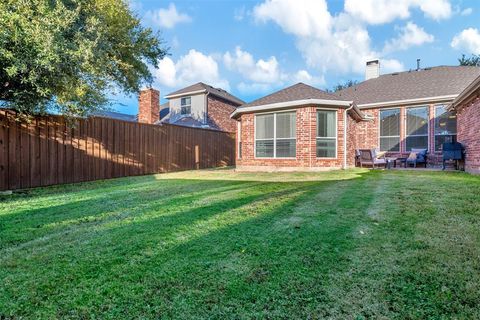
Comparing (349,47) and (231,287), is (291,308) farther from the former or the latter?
(349,47)


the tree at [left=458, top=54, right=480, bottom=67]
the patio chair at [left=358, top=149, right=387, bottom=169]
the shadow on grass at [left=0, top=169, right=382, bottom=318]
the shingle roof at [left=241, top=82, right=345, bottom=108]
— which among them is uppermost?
the tree at [left=458, top=54, right=480, bottom=67]

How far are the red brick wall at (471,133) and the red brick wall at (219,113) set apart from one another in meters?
14.9

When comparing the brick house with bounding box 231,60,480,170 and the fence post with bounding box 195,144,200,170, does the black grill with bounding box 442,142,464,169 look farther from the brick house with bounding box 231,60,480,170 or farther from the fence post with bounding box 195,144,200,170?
the fence post with bounding box 195,144,200,170

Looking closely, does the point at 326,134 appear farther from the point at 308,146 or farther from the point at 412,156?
the point at 412,156

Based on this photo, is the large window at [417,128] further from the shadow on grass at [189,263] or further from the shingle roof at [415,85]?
the shadow on grass at [189,263]

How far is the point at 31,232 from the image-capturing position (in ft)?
11.2

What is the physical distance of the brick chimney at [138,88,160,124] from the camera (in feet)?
48.4

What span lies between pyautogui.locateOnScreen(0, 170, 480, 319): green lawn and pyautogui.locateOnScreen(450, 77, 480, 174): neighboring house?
5.08 metres

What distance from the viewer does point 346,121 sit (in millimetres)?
11008

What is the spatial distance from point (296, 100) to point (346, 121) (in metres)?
2.23

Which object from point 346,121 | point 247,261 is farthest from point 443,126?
point 247,261

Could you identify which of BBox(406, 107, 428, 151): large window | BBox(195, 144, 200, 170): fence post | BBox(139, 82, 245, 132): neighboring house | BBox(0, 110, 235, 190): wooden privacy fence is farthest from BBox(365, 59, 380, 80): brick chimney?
BBox(195, 144, 200, 170): fence post

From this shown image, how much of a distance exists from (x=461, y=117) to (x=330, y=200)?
8.65 meters

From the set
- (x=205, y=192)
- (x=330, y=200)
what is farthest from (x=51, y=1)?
(x=330, y=200)
